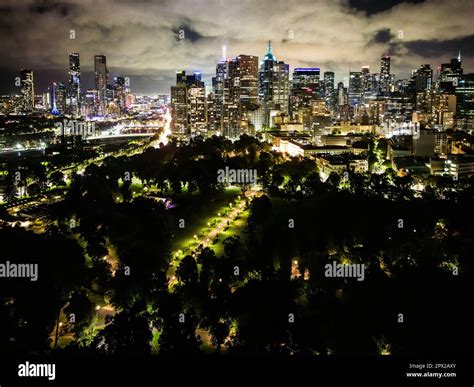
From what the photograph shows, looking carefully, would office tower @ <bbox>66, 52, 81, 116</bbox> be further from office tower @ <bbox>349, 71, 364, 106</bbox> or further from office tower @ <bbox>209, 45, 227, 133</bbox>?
office tower @ <bbox>349, 71, 364, 106</bbox>

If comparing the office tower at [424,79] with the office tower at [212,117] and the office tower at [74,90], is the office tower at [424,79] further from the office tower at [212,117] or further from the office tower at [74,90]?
the office tower at [74,90]

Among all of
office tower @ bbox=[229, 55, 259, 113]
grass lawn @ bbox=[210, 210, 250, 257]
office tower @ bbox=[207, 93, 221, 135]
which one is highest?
office tower @ bbox=[229, 55, 259, 113]

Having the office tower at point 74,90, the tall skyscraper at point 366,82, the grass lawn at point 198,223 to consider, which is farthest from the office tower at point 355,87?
the grass lawn at point 198,223

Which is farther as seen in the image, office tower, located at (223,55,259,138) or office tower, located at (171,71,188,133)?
office tower, located at (171,71,188,133)

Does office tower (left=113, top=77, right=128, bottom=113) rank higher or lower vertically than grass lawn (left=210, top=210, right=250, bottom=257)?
higher

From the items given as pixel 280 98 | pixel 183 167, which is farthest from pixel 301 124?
pixel 183 167

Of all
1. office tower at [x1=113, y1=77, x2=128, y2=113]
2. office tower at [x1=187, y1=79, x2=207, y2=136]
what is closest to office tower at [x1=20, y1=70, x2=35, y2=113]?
office tower at [x1=113, y1=77, x2=128, y2=113]

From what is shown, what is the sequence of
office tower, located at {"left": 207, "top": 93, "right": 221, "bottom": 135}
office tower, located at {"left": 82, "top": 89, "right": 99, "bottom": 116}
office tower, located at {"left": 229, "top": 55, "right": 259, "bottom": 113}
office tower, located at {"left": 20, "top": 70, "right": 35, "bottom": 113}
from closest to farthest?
office tower, located at {"left": 207, "top": 93, "right": 221, "bottom": 135}, office tower, located at {"left": 229, "top": 55, "right": 259, "bottom": 113}, office tower, located at {"left": 20, "top": 70, "right": 35, "bottom": 113}, office tower, located at {"left": 82, "top": 89, "right": 99, "bottom": 116}
